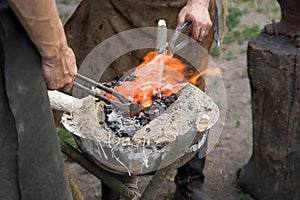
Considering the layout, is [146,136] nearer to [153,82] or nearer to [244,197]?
[153,82]

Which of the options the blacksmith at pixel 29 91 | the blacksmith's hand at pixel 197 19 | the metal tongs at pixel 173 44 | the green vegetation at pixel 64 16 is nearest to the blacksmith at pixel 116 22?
the blacksmith's hand at pixel 197 19

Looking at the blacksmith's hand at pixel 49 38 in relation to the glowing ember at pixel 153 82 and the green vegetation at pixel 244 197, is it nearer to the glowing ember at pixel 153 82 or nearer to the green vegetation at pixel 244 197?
the glowing ember at pixel 153 82

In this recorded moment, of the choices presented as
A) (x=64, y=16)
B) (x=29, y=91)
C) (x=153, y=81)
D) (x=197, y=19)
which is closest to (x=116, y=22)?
(x=197, y=19)

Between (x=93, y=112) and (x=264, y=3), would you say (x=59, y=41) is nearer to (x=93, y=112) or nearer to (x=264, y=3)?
(x=93, y=112)

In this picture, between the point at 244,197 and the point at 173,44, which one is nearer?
the point at 173,44

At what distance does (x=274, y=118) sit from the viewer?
3.40 meters

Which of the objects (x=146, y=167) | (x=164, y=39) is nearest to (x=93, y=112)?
(x=146, y=167)

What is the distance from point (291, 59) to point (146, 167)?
132cm

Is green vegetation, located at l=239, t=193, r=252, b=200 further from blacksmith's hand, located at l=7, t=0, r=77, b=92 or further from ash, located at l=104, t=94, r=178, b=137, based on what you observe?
blacksmith's hand, located at l=7, t=0, r=77, b=92

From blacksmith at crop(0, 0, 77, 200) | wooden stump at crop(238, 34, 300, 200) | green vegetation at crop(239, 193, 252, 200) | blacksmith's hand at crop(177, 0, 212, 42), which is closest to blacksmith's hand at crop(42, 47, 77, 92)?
blacksmith at crop(0, 0, 77, 200)

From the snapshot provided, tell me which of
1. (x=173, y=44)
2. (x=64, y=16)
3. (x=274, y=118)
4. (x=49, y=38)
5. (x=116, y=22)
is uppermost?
(x=49, y=38)

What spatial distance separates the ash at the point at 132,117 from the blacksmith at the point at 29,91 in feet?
1.59

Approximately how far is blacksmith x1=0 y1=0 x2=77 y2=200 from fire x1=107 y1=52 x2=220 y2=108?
0.62m

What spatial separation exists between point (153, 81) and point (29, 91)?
882 mm
